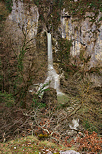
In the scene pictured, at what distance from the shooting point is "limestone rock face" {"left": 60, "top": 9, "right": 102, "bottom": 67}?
1878 centimetres

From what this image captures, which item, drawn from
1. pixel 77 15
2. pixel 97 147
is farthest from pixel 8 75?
pixel 77 15

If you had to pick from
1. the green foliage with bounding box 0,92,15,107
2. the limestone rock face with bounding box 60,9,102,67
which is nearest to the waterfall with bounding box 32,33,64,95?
the limestone rock face with bounding box 60,9,102,67

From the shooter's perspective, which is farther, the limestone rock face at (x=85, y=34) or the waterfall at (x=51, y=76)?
the limestone rock face at (x=85, y=34)

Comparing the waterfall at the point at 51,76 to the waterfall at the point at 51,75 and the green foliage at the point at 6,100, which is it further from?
the green foliage at the point at 6,100

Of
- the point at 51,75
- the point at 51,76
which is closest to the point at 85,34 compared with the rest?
the point at 51,75

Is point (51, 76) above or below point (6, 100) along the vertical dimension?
below

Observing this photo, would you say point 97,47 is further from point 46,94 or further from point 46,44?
point 46,94

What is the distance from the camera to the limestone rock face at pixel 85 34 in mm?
18781

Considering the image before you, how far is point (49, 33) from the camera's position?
22250 millimetres

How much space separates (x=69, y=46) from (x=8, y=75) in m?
13.2

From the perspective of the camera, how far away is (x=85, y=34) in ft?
64.3

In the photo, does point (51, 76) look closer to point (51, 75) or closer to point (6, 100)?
point (51, 75)

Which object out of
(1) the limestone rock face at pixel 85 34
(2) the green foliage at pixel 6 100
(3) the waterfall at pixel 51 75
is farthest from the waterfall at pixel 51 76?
(2) the green foliage at pixel 6 100

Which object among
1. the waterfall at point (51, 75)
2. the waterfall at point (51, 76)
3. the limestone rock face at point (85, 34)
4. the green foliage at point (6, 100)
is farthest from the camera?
the limestone rock face at point (85, 34)
